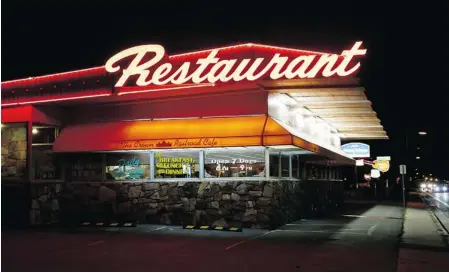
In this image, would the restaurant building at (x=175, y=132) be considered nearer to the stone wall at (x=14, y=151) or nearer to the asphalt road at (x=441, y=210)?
the stone wall at (x=14, y=151)

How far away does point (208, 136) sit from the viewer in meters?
15.7

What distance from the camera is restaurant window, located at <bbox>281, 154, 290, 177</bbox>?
18438 millimetres

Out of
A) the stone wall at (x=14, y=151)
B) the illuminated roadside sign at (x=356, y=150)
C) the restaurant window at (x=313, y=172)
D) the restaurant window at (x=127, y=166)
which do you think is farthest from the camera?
the illuminated roadside sign at (x=356, y=150)

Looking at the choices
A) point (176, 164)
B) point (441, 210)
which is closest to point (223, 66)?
point (176, 164)

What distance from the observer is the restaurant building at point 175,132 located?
15070mm

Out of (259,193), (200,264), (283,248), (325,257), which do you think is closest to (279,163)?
(259,193)

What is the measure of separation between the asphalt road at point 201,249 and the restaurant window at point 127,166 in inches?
85.2

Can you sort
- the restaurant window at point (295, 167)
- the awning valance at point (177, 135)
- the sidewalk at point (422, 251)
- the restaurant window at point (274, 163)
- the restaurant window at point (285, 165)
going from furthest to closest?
the restaurant window at point (295, 167), the restaurant window at point (285, 165), the restaurant window at point (274, 163), the awning valance at point (177, 135), the sidewalk at point (422, 251)

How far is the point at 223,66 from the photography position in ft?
49.3

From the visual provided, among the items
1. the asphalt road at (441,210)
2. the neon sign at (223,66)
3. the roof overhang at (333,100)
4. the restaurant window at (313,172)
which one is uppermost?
the neon sign at (223,66)

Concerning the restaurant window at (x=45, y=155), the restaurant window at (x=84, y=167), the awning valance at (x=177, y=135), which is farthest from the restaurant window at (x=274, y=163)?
the restaurant window at (x=45, y=155)

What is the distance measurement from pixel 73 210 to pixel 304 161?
9.66 meters

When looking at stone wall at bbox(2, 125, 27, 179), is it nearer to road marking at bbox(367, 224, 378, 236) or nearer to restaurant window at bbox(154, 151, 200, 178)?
restaurant window at bbox(154, 151, 200, 178)

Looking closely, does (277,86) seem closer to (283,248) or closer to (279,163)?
(279,163)
